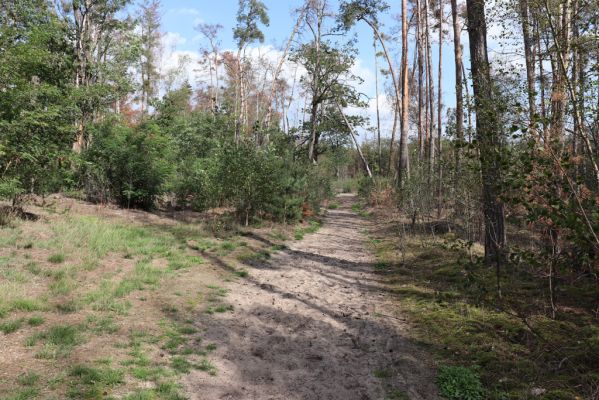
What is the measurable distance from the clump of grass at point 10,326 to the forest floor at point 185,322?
0.04 feet

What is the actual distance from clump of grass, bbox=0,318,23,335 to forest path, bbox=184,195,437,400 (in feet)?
6.54

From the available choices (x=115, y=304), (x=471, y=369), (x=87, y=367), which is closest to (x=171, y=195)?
(x=115, y=304)

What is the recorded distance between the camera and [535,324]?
17.0 feet

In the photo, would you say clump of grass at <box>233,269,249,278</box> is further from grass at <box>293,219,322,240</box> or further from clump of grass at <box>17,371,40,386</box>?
clump of grass at <box>17,371,40,386</box>

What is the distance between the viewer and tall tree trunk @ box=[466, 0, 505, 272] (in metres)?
4.69

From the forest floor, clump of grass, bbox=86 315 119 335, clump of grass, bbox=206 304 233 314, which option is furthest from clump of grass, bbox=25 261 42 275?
clump of grass, bbox=206 304 233 314

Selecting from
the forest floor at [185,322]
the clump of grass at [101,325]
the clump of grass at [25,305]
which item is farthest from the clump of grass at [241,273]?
the clump of grass at [25,305]

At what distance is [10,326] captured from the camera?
4.42m

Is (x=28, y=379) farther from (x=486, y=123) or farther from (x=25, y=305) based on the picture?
(x=486, y=123)

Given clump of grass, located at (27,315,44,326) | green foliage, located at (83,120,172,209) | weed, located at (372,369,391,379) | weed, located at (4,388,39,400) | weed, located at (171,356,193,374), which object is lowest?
weed, located at (372,369,391,379)

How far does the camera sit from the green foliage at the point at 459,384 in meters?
3.92

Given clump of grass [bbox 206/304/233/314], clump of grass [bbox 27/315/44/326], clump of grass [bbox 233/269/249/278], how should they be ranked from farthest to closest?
clump of grass [bbox 233/269/249/278]
clump of grass [bbox 206/304/233/314]
clump of grass [bbox 27/315/44/326]

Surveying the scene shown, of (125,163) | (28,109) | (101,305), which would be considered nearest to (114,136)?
(125,163)

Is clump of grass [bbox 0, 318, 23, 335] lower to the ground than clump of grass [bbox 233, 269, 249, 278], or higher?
higher
